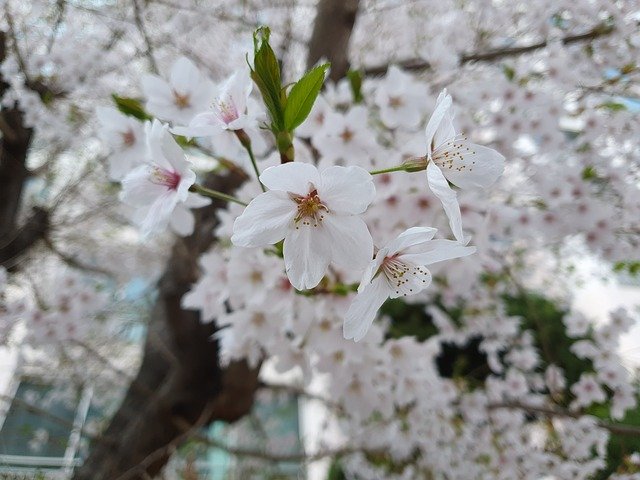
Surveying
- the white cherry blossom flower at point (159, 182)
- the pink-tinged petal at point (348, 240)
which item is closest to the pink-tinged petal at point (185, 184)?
the white cherry blossom flower at point (159, 182)

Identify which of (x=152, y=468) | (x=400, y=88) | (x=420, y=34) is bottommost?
(x=152, y=468)

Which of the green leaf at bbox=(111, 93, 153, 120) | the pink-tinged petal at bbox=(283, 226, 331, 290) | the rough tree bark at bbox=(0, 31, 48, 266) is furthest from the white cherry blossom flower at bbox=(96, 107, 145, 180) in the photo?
the rough tree bark at bbox=(0, 31, 48, 266)

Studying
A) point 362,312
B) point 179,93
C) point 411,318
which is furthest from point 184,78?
point 411,318

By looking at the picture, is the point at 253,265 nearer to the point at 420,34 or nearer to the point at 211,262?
the point at 211,262

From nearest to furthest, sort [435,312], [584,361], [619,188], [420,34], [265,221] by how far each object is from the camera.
A: 1. [265,221]
2. [619,188]
3. [435,312]
4. [420,34]
5. [584,361]

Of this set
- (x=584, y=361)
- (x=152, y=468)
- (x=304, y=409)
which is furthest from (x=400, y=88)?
(x=304, y=409)
